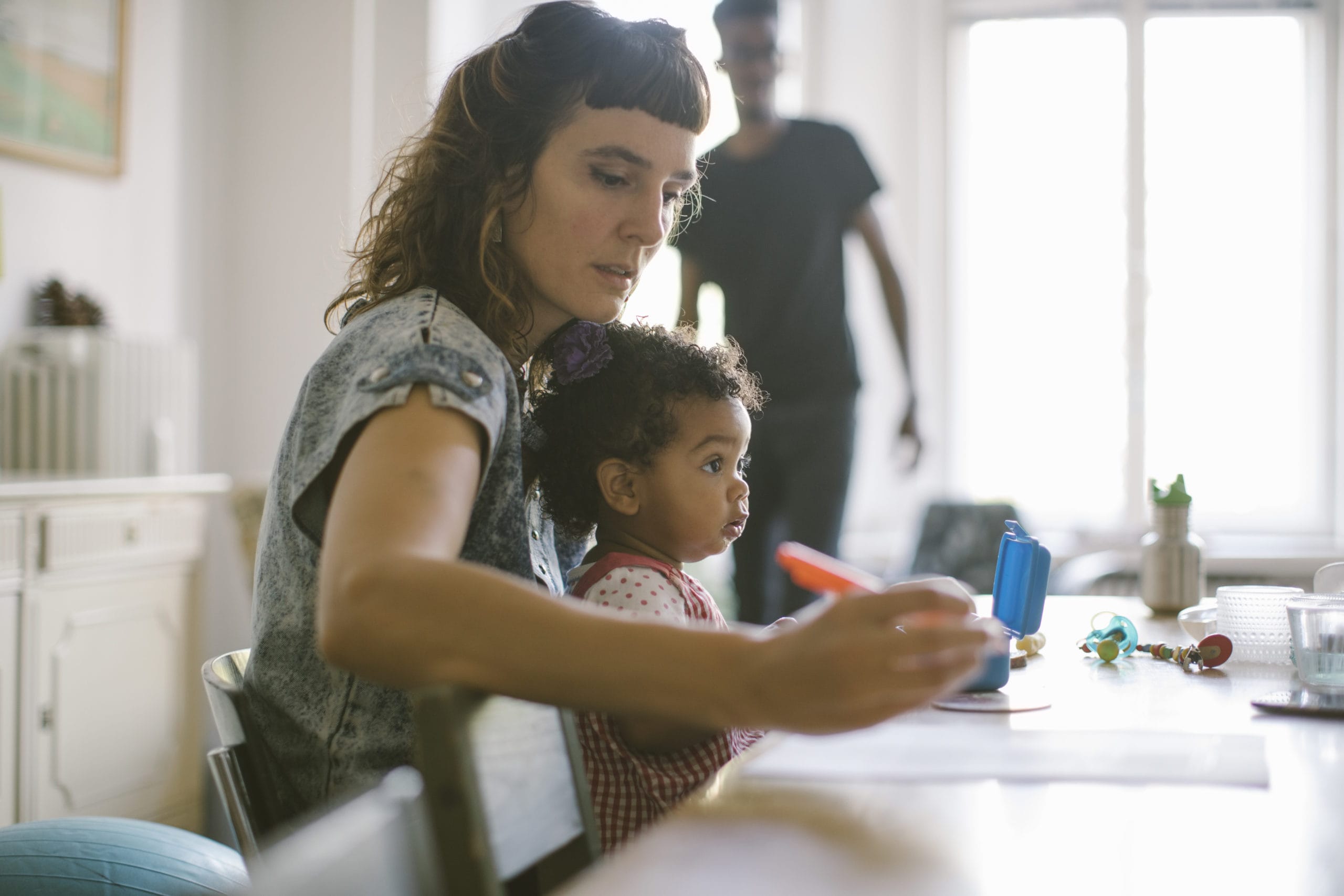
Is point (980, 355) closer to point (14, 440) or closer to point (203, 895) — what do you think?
point (14, 440)

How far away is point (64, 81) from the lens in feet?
9.93

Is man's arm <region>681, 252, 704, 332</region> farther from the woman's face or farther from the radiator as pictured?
the woman's face

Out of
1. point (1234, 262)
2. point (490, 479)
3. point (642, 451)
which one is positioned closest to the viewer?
point (490, 479)

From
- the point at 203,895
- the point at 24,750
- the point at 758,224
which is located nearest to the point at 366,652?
the point at 203,895

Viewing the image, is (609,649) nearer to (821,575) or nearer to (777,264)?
(821,575)

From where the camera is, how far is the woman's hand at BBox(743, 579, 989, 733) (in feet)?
1.78

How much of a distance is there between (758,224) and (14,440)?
189 centimetres

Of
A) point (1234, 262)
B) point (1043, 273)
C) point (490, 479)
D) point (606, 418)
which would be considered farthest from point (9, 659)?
point (1234, 262)

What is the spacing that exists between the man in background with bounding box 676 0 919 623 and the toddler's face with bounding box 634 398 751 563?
5.14 feet

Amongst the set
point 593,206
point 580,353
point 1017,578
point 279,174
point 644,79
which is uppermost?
point 279,174

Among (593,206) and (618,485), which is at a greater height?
(593,206)

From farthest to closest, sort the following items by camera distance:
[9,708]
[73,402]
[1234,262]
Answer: [1234,262] → [73,402] → [9,708]

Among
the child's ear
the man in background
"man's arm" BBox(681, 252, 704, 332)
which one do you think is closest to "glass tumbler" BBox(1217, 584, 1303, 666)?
the child's ear

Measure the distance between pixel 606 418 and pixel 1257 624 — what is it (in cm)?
72
